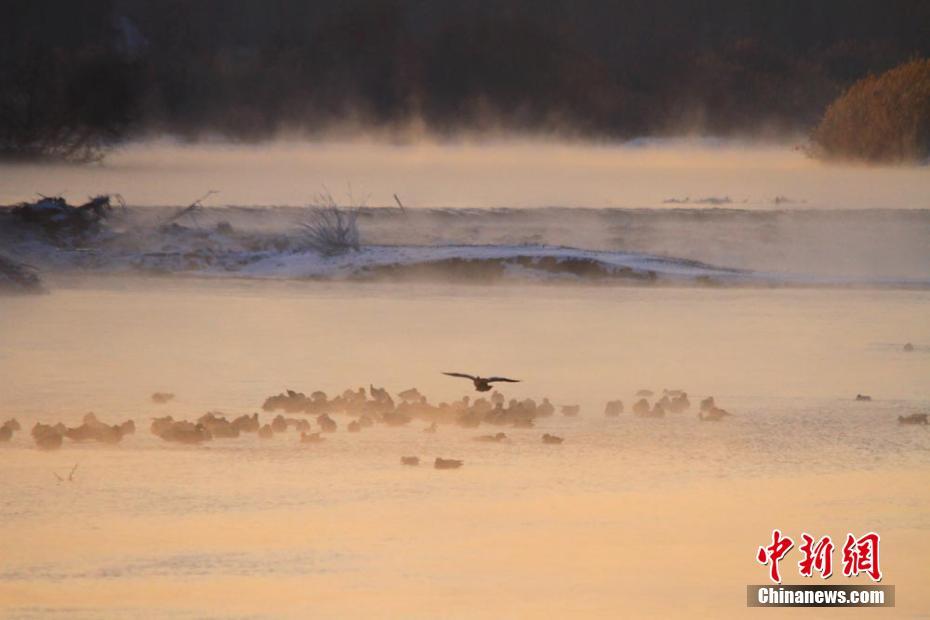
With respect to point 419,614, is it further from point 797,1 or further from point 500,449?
point 797,1

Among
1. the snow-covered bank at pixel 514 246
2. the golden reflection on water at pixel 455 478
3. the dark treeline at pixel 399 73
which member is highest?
the dark treeline at pixel 399 73

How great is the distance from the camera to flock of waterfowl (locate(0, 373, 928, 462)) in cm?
948

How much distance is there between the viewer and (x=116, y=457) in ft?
29.7

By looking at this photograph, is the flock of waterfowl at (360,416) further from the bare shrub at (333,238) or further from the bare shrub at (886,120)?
the bare shrub at (886,120)

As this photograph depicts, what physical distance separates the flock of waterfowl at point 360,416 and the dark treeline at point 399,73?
2571 centimetres

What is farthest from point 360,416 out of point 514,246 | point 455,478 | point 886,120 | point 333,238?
point 886,120

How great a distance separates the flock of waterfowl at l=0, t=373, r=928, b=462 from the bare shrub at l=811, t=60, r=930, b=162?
25.8 meters

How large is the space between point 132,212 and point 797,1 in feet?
129

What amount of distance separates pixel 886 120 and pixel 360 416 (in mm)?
27452

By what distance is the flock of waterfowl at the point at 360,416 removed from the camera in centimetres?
948

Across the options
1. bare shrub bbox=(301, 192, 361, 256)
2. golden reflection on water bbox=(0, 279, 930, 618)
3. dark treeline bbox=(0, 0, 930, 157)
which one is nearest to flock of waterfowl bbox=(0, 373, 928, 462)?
golden reflection on water bbox=(0, 279, 930, 618)

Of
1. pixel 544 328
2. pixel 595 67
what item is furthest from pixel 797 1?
pixel 544 328

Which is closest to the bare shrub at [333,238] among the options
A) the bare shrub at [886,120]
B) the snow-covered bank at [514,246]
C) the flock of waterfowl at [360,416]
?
the snow-covered bank at [514,246]

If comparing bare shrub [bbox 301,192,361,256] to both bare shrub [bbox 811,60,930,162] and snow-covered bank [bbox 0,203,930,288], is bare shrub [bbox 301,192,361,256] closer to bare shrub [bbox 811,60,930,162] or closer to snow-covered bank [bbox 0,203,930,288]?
snow-covered bank [bbox 0,203,930,288]
